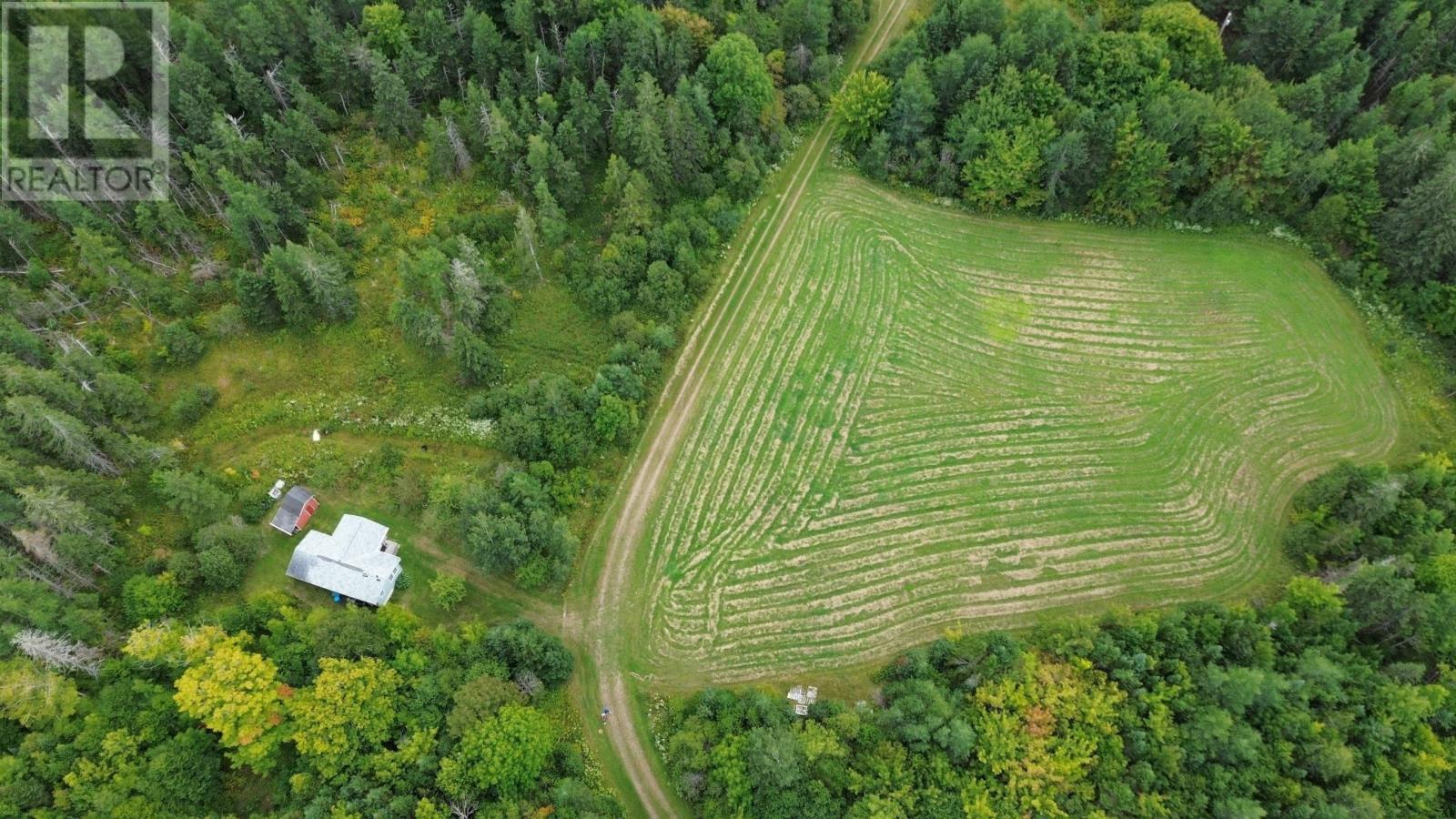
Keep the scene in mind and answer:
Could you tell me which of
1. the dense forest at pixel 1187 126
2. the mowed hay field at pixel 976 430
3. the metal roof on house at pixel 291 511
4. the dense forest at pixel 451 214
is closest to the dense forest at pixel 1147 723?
the mowed hay field at pixel 976 430

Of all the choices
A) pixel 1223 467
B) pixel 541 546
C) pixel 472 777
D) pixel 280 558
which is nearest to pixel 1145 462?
pixel 1223 467

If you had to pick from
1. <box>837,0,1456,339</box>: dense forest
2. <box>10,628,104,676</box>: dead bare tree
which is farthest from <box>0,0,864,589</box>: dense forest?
<box>837,0,1456,339</box>: dense forest

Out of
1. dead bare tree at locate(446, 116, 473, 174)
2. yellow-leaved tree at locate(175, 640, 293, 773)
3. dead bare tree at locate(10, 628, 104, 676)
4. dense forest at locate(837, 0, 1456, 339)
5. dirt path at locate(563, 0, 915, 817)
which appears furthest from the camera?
dead bare tree at locate(446, 116, 473, 174)

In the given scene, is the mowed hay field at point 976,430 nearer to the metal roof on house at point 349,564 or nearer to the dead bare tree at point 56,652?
the metal roof on house at point 349,564

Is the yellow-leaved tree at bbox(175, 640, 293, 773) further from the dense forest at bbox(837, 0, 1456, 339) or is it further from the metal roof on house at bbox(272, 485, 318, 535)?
the dense forest at bbox(837, 0, 1456, 339)

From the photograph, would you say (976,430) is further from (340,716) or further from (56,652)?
(56,652)

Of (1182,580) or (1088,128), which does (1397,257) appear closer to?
(1088,128)

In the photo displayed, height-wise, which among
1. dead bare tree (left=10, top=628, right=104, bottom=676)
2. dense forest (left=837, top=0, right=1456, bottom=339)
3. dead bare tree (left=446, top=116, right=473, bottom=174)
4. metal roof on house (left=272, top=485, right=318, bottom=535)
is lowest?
dead bare tree (left=10, top=628, right=104, bottom=676)
